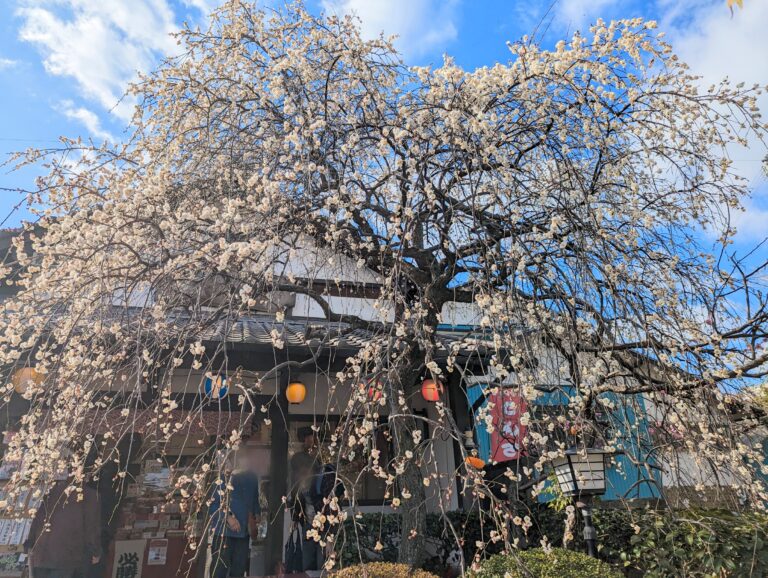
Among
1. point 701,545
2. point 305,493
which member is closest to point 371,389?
point 701,545

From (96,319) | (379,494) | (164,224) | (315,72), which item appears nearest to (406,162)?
(315,72)

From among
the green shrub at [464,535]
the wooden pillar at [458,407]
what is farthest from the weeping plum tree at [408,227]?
the wooden pillar at [458,407]

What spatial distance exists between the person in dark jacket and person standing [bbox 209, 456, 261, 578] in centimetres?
118

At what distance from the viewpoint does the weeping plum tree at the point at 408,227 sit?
348cm

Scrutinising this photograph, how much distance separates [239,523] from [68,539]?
5.60 ft

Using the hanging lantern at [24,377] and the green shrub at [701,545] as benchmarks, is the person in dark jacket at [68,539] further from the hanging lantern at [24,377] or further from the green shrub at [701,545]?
the green shrub at [701,545]

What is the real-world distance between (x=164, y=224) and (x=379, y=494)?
4515mm

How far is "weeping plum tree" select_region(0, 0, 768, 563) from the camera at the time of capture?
11.4ft

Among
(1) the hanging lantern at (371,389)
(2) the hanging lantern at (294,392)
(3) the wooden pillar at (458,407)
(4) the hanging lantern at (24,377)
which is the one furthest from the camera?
(3) the wooden pillar at (458,407)

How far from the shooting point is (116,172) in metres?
4.09

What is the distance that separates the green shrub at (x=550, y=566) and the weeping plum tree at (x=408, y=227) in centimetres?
50

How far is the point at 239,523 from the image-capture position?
6137 millimetres

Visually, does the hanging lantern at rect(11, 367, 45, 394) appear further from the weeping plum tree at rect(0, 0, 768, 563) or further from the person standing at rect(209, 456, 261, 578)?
the person standing at rect(209, 456, 261, 578)

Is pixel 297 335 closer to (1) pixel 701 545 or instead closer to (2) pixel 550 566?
(2) pixel 550 566
